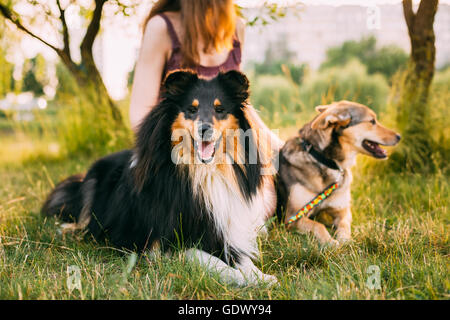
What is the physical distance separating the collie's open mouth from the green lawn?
0.60 metres

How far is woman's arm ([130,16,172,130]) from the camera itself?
119 inches

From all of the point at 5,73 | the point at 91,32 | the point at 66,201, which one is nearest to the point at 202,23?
the point at 66,201

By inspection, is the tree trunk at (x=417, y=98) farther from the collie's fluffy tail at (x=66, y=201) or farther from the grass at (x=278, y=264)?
the collie's fluffy tail at (x=66, y=201)

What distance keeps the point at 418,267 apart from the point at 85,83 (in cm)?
476

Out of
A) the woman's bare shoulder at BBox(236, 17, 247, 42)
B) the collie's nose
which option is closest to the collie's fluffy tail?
the collie's nose

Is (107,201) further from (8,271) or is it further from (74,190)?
(8,271)

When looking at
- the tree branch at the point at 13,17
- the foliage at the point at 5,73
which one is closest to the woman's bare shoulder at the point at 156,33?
the tree branch at the point at 13,17

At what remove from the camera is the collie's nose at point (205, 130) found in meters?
2.20

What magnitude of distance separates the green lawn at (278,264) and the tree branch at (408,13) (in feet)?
6.74

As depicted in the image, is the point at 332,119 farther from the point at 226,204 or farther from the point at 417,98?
the point at 417,98

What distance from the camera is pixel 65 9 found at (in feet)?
14.9

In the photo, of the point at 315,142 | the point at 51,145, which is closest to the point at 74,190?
the point at 315,142

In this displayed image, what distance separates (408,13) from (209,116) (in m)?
3.31

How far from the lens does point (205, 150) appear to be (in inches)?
91.3
